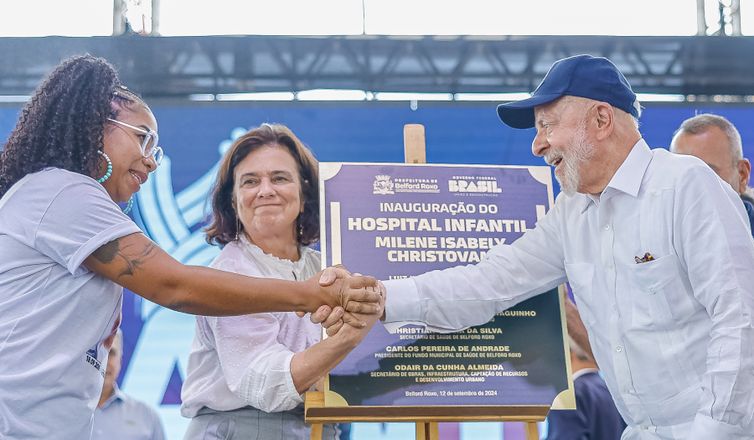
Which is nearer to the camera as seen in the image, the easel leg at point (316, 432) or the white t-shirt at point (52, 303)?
the white t-shirt at point (52, 303)

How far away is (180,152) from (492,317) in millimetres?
2953

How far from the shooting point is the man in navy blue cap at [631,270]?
2.38m

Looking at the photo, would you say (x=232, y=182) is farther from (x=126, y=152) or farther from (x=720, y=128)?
(x=720, y=128)

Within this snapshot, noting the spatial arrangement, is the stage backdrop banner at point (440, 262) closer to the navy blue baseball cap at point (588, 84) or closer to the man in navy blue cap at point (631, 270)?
the man in navy blue cap at point (631, 270)

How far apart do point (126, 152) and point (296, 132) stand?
2.97 m

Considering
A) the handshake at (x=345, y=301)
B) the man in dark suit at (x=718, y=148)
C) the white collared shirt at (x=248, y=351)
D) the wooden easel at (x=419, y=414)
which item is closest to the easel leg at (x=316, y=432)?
the wooden easel at (x=419, y=414)

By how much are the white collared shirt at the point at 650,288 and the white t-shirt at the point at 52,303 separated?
39.0 inches

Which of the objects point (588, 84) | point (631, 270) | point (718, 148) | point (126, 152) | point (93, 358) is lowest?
point (93, 358)

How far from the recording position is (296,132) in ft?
18.3

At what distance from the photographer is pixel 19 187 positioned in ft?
7.87

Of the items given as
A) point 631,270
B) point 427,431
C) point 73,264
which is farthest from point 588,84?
point 73,264

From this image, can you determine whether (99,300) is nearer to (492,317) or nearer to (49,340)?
(49,340)

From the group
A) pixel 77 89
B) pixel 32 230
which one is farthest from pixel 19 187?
pixel 77 89

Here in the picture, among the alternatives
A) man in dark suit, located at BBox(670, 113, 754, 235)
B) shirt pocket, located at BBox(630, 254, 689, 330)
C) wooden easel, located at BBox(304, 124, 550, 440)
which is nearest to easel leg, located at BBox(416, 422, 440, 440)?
wooden easel, located at BBox(304, 124, 550, 440)
